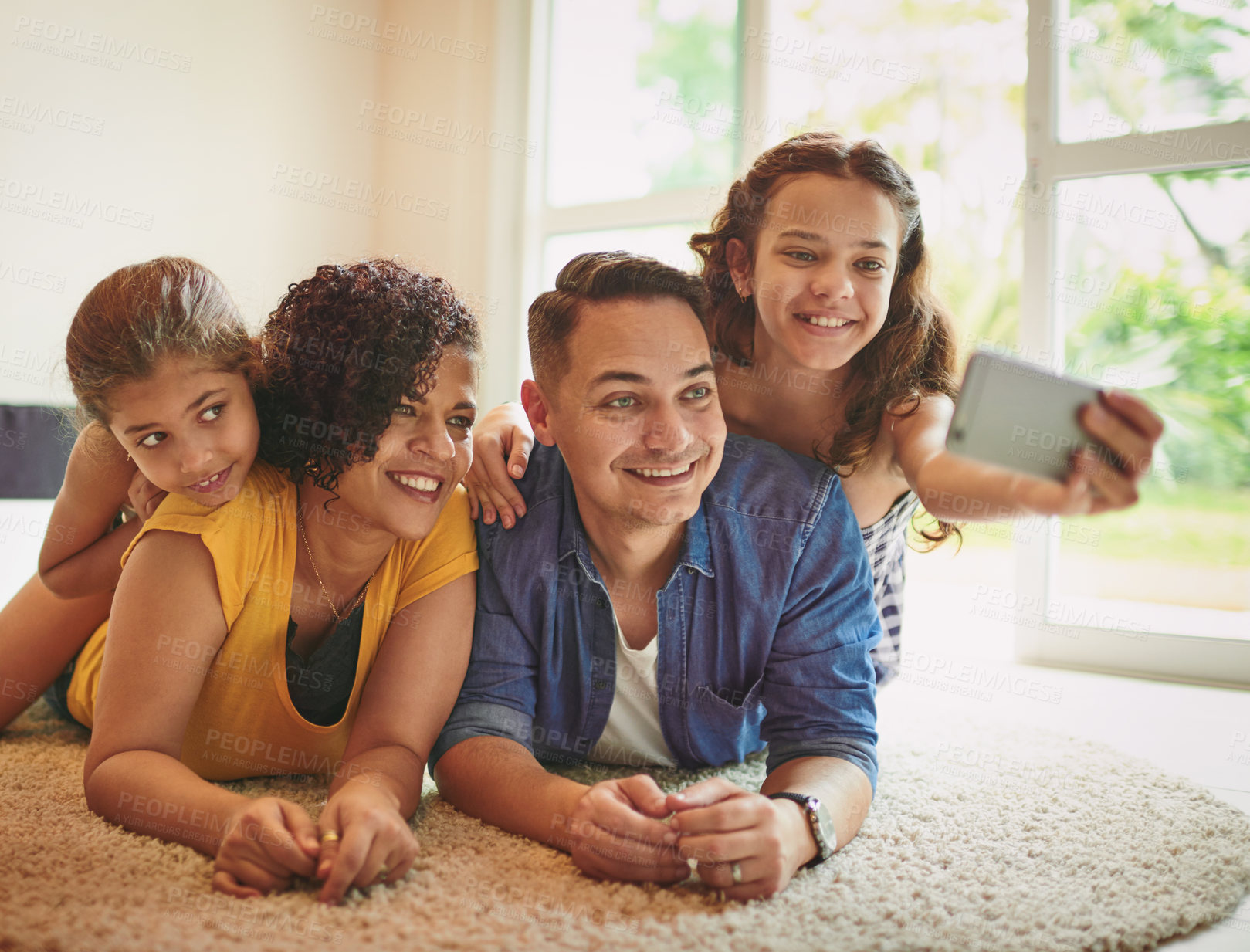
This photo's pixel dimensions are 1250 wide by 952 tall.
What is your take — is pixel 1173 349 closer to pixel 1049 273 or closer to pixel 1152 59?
pixel 1049 273

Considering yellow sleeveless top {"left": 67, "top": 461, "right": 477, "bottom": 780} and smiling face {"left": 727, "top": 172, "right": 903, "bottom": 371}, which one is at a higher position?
smiling face {"left": 727, "top": 172, "right": 903, "bottom": 371}

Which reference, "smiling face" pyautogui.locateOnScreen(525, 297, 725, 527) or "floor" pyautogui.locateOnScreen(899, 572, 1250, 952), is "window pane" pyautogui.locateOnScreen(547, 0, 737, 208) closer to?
"floor" pyautogui.locateOnScreen(899, 572, 1250, 952)

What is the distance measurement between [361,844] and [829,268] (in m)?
1.17

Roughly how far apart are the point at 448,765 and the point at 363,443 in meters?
0.47

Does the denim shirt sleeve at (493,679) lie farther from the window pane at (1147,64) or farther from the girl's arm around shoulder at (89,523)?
the window pane at (1147,64)

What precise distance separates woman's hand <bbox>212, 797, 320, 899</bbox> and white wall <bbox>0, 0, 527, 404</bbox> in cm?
205

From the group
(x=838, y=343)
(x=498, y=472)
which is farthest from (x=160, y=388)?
(x=838, y=343)

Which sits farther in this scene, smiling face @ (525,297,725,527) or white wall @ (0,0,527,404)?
white wall @ (0,0,527,404)

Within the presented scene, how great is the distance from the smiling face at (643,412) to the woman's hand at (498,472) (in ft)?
0.48

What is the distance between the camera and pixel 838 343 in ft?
5.56

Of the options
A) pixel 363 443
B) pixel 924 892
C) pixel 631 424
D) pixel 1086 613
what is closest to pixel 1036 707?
pixel 1086 613

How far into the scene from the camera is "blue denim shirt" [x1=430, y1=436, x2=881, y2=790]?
143 cm

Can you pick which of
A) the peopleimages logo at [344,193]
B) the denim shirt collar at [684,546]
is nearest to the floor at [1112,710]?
the denim shirt collar at [684,546]

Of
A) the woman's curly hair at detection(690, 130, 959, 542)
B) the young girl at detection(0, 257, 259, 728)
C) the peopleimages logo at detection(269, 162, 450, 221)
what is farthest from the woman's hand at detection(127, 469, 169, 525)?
the peopleimages logo at detection(269, 162, 450, 221)
